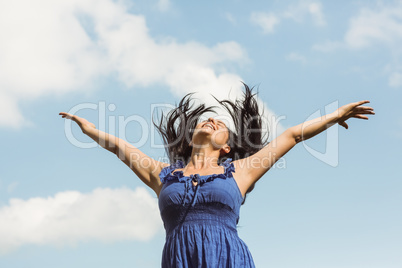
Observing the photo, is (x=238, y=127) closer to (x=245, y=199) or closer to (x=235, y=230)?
(x=245, y=199)

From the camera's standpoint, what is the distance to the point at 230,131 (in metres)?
Result: 5.97

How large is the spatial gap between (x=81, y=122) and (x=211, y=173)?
1511 mm

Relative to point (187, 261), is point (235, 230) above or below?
above

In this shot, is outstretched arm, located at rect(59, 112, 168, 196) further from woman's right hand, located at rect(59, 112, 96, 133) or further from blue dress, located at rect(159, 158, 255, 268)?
blue dress, located at rect(159, 158, 255, 268)

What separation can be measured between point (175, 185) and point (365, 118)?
1844 mm

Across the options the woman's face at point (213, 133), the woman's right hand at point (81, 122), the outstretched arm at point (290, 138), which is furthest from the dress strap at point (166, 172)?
the woman's right hand at point (81, 122)

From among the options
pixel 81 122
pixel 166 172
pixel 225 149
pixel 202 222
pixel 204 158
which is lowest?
pixel 202 222

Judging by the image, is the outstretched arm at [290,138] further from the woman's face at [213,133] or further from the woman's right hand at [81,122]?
the woman's right hand at [81,122]

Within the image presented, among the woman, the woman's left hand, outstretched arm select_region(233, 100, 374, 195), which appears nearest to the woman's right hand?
the woman

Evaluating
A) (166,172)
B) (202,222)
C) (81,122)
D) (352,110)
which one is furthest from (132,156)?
(352,110)

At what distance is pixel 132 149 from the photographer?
550cm

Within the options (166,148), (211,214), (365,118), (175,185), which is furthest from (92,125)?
(365,118)

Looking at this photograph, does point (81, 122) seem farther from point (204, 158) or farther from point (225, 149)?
point (225, 149)

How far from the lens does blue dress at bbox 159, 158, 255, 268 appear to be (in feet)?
14.9
